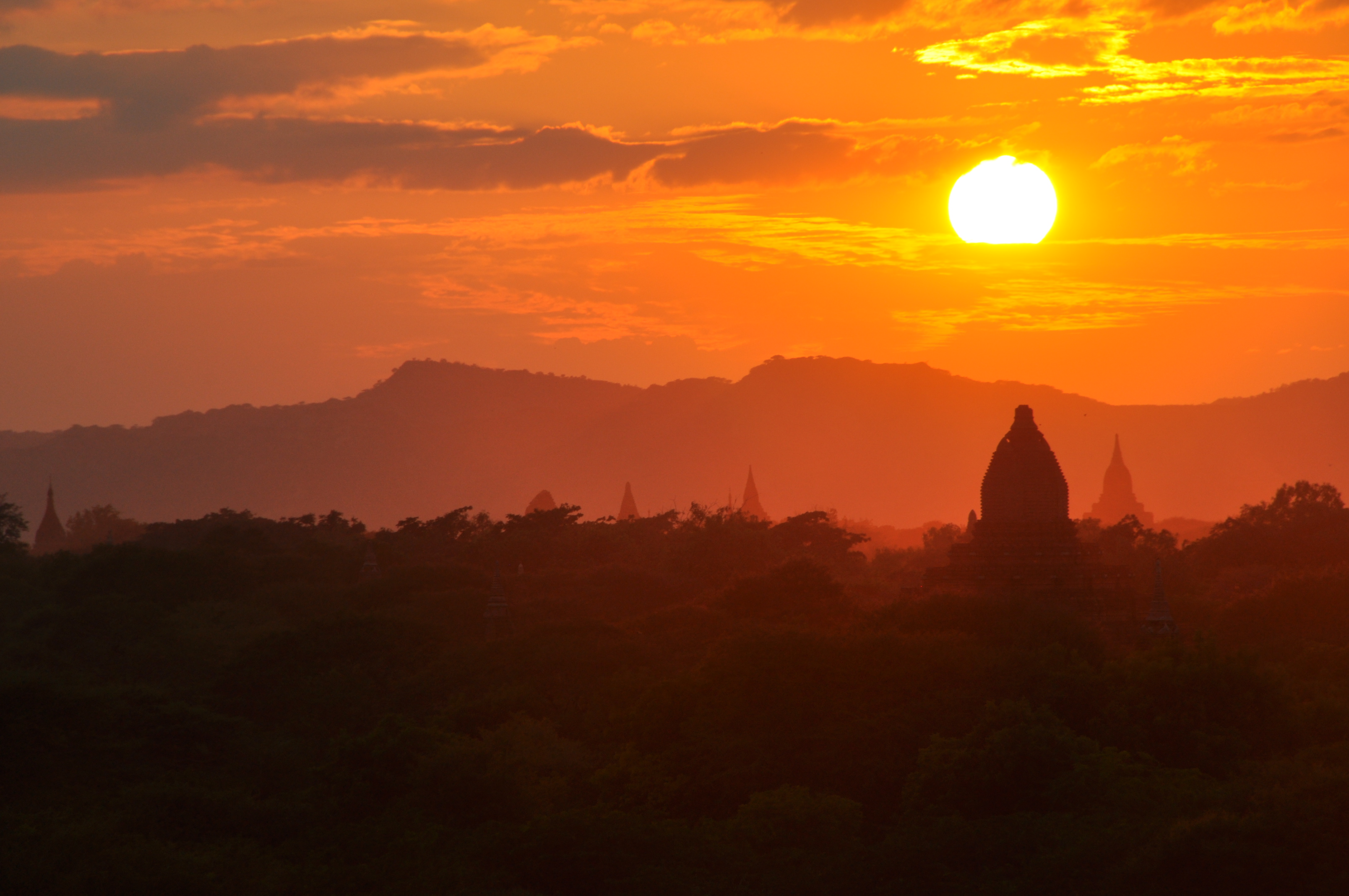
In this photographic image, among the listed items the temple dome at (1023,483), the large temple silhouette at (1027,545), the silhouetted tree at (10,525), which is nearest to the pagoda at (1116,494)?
the silhouetted tree at (10,525)

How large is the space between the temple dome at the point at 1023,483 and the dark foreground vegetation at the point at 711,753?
3581mm

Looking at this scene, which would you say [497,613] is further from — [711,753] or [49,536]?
[49,536]

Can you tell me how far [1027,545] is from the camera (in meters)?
42.2

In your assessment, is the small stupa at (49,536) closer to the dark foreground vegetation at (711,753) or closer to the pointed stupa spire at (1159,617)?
the dark foreground vegetation at (711,753)

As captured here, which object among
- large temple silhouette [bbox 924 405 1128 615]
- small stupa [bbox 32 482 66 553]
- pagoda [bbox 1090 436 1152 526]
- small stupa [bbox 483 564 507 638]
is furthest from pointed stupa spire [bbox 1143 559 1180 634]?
small stupa [bbox 32 482 66 553]

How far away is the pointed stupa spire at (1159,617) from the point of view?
1547 inches

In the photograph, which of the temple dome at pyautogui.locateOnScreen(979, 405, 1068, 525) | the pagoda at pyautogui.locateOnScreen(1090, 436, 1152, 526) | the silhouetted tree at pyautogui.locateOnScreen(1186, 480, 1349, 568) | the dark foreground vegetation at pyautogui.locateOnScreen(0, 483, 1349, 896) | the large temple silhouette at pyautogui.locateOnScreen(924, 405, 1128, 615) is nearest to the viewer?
the dark foreground vegetation at pyautogui.locateOnScreen(0, 483, 1349, 896)

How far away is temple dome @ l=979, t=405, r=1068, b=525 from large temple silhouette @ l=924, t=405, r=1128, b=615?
2cm

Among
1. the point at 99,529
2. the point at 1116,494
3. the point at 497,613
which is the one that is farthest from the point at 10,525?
the point at 1116,494

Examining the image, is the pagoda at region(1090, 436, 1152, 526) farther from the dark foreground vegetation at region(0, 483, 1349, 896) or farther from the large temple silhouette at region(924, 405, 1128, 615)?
the large temple silhouette at region(924, 405, 1128, 615)

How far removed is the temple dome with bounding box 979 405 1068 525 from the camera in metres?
43.0

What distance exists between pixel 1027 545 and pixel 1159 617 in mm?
4157

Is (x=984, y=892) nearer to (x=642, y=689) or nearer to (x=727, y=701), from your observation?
(x=727, y=701)

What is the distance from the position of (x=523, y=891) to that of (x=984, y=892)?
7.15 m
